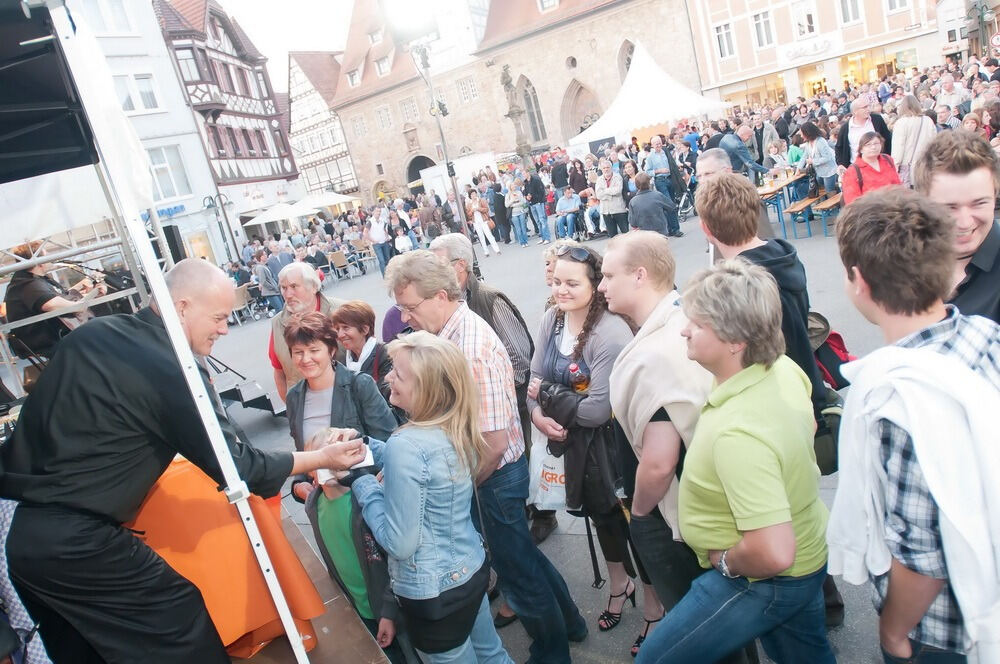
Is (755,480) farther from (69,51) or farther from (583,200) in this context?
(583,200)

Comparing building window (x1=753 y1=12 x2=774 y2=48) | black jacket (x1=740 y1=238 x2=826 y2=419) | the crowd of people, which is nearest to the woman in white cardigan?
black jacket (x1=740 y1=238 x2=826 y2=419)

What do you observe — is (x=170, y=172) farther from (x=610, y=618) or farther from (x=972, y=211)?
(x=972, y=211)

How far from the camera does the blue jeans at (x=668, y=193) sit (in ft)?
42.9

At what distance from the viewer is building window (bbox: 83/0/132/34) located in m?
24.6

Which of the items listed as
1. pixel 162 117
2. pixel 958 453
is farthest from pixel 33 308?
pixel 162 117

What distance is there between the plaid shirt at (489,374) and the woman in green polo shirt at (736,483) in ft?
3.06

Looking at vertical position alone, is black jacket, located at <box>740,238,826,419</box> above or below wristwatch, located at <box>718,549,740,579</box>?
above

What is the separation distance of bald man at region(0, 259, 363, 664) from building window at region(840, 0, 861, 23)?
139 feet

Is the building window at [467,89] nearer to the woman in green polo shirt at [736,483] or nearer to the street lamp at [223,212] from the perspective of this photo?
the street lamp at [223,212]

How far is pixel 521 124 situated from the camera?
1797 inches

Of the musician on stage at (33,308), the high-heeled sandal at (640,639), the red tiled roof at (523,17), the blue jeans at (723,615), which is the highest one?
the red tiled roof at (523,17)

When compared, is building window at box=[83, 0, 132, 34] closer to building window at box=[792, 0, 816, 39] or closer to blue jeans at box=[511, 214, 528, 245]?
blue jeans at box=[511, 214, 528, 245]

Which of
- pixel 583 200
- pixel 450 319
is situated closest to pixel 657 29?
pixel 583 200

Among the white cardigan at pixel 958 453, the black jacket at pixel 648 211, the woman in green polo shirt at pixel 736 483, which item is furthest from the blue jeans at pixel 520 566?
the black jacket at pixel 648 211
